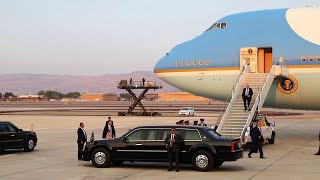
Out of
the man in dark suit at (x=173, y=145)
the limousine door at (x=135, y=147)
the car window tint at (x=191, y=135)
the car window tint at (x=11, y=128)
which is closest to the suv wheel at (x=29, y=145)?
the car window tint at (x=11, y=128)

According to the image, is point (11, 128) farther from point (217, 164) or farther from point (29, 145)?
point (217, 164)

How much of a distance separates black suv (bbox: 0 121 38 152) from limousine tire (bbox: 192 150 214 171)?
984cm

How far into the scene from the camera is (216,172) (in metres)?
17.2

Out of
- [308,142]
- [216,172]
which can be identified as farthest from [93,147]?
[308,142]

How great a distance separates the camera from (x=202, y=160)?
17344 millimetres

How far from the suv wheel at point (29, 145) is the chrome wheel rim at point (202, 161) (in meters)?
10.1

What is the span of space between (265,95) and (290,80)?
6.12ft

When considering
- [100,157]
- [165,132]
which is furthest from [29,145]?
[165,132]

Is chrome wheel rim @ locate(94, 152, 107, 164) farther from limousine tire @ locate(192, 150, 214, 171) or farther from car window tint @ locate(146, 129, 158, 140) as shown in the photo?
limousine tire @ locate(192, 150, 214, 171)

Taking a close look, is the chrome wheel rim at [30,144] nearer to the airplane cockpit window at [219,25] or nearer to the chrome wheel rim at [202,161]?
the chrome wheel rim at [202,161]

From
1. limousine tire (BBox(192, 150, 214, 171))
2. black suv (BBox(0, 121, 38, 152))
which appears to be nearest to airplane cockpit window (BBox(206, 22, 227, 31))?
black suv (BBox(0, 121, 38, 152))

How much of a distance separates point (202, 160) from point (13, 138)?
10.2m

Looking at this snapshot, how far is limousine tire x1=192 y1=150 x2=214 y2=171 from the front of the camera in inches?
679

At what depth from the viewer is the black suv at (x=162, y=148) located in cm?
1725
